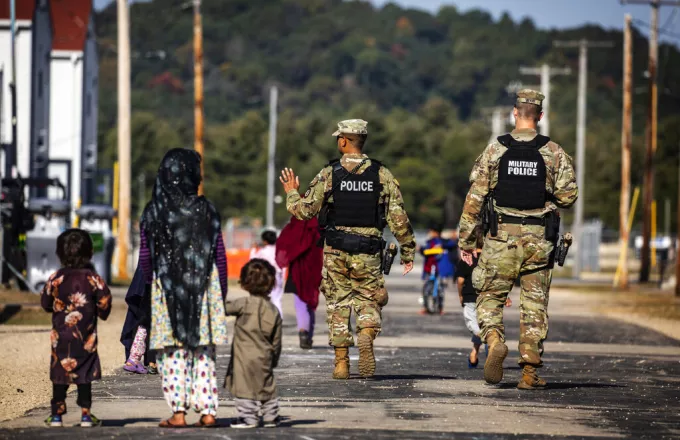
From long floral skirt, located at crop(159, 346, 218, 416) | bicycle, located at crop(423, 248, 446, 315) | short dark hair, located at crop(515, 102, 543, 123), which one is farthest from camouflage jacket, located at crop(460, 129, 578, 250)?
bicycle, located at crop(423, 248, 446, 315)

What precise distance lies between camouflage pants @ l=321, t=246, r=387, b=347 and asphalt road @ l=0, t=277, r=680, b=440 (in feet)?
1.50

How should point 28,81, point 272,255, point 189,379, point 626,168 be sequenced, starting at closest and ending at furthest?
point 189,379 < point 272,255 < point 28,81 < point 626,168

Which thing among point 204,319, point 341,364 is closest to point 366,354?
point 341,364

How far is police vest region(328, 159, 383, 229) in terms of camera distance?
1267 centimetres

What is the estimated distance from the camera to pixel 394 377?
13148 millimetres

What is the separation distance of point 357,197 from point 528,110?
1626mm

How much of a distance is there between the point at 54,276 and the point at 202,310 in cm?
97

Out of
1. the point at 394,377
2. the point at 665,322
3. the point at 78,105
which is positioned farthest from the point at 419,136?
the point at 394,377

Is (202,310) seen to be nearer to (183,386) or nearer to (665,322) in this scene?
(183,386)

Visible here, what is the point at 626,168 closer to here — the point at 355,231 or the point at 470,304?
the point at 470,304

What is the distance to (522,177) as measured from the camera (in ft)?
39.5

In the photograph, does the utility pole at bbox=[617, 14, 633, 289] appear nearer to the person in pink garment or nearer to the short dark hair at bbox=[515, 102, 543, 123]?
the person in pink garment

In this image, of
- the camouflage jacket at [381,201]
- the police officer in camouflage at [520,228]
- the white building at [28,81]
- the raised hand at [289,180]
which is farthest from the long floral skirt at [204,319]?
the white building at [28,81]

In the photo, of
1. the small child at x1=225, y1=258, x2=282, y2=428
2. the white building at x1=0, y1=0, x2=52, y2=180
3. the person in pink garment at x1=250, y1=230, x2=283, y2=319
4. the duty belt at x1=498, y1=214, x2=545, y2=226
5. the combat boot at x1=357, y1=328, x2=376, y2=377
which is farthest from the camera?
the white building at x1=0, y1=0, x2=52, y2=180
